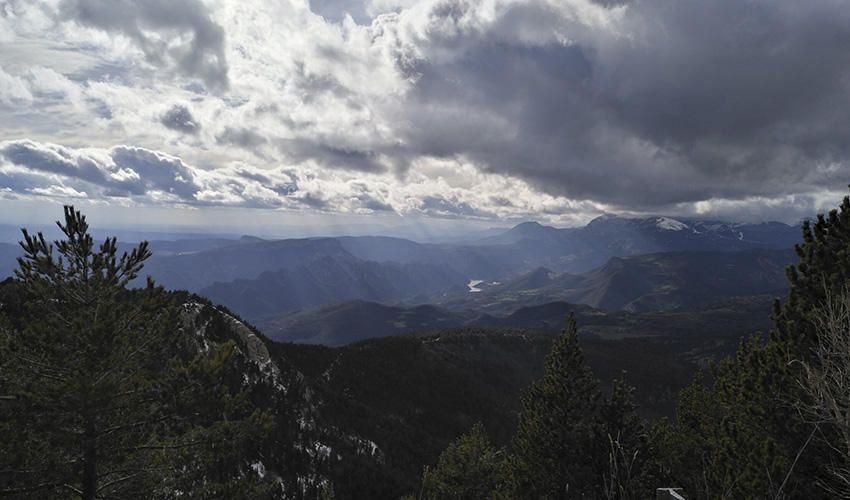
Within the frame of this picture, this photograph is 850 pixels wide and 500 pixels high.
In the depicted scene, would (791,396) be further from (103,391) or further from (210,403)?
(103,391)

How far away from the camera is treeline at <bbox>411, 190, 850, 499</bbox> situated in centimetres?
1195

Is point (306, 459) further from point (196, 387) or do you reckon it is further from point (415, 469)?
point (196, 387)

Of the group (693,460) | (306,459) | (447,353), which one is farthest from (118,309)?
(447,353)

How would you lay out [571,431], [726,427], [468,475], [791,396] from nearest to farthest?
[791,396] < [726,427] < [571,431] < [468,475]

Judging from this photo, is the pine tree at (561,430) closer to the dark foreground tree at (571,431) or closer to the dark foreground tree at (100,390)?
the dark foreground tree at (571,431)

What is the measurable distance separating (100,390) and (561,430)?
995 inches

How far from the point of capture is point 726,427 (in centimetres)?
1952

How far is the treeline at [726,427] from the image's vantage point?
39.2ft

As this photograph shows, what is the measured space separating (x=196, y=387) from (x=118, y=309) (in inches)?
140

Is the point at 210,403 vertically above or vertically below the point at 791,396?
below

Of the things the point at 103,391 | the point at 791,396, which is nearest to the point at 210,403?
the point at 103,391

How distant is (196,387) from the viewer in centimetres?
1491

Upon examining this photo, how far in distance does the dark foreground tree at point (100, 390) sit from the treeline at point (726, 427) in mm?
8738

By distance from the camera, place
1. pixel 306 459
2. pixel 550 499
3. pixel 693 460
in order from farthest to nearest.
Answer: pixel 306 459, pixel 693 460, pixel 550 499
